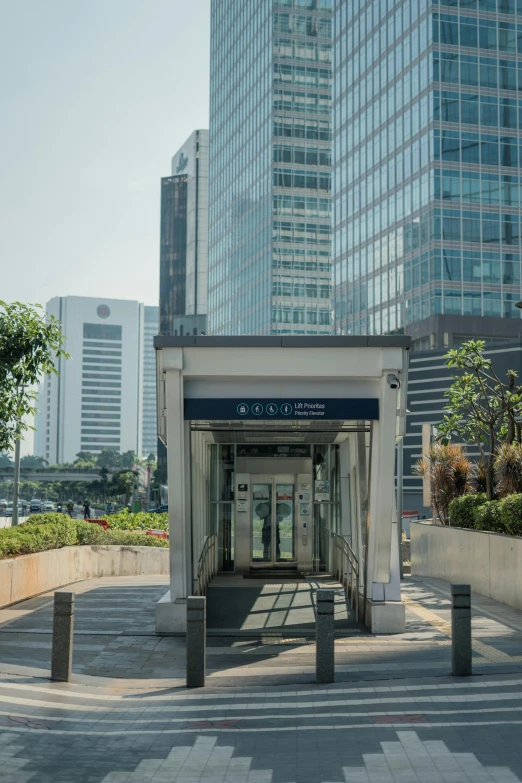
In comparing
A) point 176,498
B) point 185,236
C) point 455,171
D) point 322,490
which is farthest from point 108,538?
point 185,236

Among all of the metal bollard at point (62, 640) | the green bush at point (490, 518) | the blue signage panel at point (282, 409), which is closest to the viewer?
the metal bollard at point (62, 640)

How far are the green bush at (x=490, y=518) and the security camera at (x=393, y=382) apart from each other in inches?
225

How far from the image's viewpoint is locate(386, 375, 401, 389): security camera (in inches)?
563

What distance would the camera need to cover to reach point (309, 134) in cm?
11788

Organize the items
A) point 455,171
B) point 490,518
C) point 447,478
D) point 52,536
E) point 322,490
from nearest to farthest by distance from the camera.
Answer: point 490,518
point 52,536
point 322,490
point 447,478
point 455,171

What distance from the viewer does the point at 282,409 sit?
14875 millimetres

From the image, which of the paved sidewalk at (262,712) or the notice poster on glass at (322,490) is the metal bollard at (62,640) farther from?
the notice poster on glass at (322,490)

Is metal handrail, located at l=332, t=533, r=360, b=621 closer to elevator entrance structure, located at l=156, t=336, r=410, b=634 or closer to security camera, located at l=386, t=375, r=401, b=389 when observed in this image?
elevator entrance structure, located at l=156, t=336, r=410, b=634

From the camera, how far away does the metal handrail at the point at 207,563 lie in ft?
57.3

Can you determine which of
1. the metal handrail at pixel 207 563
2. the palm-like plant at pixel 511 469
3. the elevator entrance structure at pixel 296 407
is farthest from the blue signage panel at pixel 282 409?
the palm-like plant at pixel 511 469

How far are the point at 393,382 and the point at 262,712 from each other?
6.26m

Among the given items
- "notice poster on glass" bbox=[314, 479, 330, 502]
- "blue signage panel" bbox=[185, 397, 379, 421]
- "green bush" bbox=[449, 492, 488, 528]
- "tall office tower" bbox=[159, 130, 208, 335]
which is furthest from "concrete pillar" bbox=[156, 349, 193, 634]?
"tall office tower" bbox=[159, 130, 208, 335]

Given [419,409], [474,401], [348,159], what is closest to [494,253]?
[419,409]

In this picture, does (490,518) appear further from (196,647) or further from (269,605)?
(196,647)
